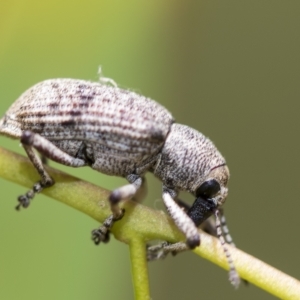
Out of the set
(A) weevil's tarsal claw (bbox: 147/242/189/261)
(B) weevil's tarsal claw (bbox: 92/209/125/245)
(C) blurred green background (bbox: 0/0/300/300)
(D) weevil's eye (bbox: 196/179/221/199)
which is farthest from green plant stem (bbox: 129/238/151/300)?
(C) blurred green background (bbox: 0/0/300/300)

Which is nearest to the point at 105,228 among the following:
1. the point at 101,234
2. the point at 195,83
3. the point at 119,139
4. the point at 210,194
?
the point at 101,234

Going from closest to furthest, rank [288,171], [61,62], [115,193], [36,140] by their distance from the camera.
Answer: [115,193] < [36,140] < [61,62] < [288,171]

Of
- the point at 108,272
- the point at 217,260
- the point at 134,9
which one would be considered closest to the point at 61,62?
the point at 134,9

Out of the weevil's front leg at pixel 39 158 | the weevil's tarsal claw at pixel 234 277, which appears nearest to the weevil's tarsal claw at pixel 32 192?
the weevil's front leg at pixel 39 158

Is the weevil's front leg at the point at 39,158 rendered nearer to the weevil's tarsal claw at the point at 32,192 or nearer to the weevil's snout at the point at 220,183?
the weevil's tarsal claw at the point at 32,192

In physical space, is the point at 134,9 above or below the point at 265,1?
below

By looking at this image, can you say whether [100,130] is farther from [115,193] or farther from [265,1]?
[265,1]

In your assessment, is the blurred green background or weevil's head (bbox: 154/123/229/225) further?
the blurred green background

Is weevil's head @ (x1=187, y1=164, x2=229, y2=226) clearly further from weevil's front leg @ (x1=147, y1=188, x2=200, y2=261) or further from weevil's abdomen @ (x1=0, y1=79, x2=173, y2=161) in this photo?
weevil's abdomen @ (x1=0, y1=79, x2=173, y2=161)
